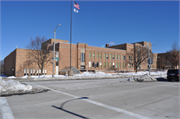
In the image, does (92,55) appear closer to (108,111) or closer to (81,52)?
(81,52)

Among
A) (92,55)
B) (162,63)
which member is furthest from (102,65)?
(162,63)

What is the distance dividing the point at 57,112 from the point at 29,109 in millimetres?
1293

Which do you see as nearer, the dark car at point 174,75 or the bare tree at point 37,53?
the dark car at point 174,75

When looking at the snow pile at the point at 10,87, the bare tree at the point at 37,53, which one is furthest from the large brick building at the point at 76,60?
the snow pile at the point at 10,87

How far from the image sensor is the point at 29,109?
6113 millimetres

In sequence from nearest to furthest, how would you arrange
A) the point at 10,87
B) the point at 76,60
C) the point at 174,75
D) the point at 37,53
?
the point at 10,87
the point at 174,75
the point at 37,53
the point at 76,60

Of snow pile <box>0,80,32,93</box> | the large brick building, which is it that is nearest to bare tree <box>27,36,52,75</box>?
the large brick building

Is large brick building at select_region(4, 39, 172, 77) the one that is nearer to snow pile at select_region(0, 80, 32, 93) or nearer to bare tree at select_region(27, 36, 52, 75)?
bare tree at select_region(27, 36, 52, 75)

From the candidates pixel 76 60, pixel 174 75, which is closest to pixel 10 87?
pixel 174 75

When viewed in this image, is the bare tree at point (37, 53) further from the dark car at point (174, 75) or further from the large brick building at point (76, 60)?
the dark car at point (174, 75)

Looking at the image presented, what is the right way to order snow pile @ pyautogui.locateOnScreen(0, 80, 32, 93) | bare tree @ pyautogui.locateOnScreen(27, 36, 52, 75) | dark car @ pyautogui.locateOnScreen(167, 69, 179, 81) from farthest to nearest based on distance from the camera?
bare tree @ pyautogui.locateOnScreen(27, 36, 52, 75) < dark car @ pyautogui.locateOnScreen(167, 69, 179, 81) < snow pile @ pyautogui.locateOnScreen(0, 80, 32, 93)

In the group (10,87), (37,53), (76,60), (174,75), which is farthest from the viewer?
(76,60)

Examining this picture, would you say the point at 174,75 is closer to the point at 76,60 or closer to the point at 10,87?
the point at 10,87

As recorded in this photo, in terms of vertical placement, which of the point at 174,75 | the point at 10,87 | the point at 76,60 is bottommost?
the point at 10,87
